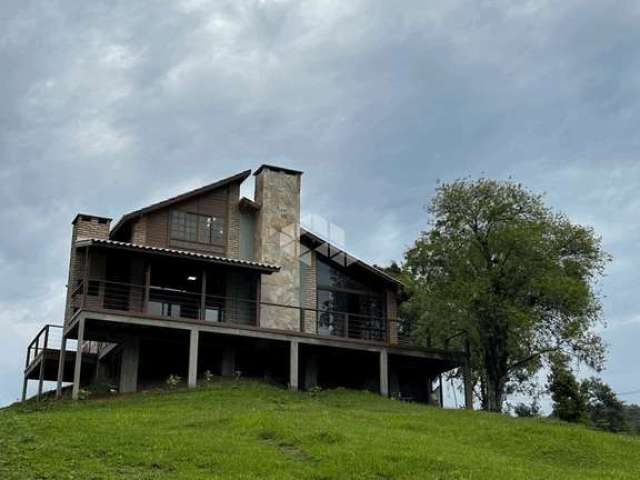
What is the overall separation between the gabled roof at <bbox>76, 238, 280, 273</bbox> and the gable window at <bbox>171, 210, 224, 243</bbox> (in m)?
0.84

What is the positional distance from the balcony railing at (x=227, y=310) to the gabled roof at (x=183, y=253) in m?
1.38

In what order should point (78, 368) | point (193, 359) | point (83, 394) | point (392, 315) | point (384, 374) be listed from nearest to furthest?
1. point (78, 368)
2. point (83, 394)
3. point (193, 359)
4. point (384, 374)
5. point (392, 315)

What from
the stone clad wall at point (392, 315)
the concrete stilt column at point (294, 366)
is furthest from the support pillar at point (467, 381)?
the concrete stilt column at point (294, 366)

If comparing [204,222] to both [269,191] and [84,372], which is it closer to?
[269,191]

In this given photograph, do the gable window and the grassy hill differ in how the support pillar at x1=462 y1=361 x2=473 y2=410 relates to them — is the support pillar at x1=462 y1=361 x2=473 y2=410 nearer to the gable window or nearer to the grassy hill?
the grassy hill

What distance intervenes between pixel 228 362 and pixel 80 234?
787 cm

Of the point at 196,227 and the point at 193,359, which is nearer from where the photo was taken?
the point at 193,359

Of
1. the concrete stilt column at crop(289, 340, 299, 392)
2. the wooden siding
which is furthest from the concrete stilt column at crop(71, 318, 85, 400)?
the concrete stilt column at crop(289, 340, 299, 392)

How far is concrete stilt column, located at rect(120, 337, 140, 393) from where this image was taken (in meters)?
33.9

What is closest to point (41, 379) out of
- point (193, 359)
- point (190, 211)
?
point (193, 359)

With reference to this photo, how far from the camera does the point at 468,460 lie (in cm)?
2025

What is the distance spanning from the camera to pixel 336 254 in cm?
4009

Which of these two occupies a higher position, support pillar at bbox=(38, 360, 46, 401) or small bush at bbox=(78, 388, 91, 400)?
support pillar at bbox=(38, 360, 46, 401)

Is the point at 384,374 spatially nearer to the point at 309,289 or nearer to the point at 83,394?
the point at 309,289
